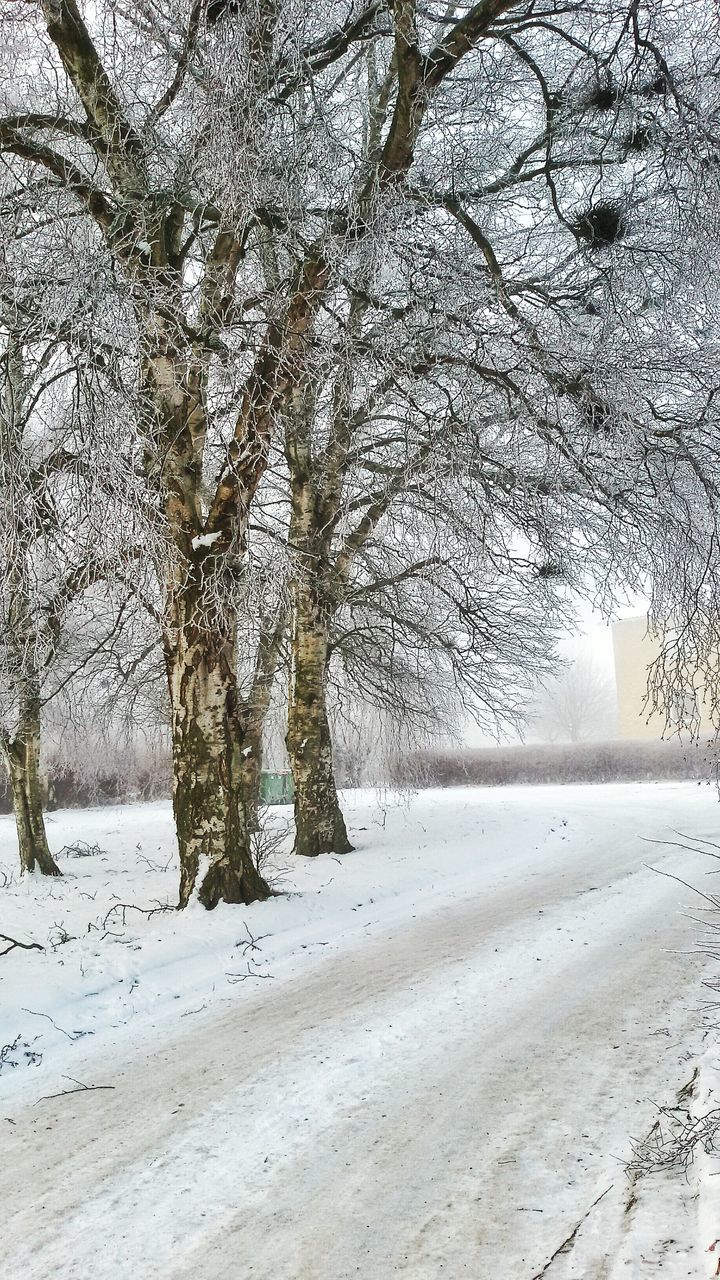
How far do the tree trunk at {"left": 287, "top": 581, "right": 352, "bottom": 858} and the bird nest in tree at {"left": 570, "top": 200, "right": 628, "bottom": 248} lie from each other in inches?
239

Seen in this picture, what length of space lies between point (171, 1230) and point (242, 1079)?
4.57ft

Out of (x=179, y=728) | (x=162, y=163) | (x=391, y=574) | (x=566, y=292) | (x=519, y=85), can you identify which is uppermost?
(x=519, y=85)

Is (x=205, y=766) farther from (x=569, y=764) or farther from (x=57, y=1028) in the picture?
(x=569, y=764)

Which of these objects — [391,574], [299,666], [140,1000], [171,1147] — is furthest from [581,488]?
[171,1147]

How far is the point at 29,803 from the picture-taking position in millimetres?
13641

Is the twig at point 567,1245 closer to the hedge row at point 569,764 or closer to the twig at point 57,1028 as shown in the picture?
the twig at point 57,1028

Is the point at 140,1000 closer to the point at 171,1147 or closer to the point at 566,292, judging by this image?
the point at 171,1147

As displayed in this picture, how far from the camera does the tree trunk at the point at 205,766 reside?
7.97 metres

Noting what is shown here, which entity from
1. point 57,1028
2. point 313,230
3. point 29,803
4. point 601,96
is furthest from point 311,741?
point 601,96

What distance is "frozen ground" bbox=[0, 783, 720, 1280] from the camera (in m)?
3.08

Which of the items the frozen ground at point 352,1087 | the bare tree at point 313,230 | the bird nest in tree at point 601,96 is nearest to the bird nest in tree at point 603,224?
the bare tree at point 313,230

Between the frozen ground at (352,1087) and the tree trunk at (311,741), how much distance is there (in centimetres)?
289

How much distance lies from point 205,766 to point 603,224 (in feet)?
18.7

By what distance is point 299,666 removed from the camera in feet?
40.8
